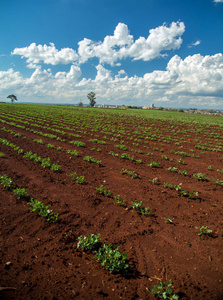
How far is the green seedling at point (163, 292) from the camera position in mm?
2945

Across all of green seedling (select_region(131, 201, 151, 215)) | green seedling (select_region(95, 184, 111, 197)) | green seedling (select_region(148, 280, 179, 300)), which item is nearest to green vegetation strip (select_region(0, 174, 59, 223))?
green seedling (select_region(95, 184, 111, 197))

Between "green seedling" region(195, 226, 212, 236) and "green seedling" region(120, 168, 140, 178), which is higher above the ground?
"green seedling" region(120, 168, 140, 178)

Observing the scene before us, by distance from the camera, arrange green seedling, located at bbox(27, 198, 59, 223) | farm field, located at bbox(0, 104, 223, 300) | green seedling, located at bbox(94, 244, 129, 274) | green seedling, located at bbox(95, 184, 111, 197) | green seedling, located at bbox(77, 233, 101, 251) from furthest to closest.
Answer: green seedling, located at bbox(95, 184, 111, 197), green seedling, located at bbox(27, 198, 59, 223), green seedling, located at bbox(77, 233, 101, 251), green seedling, located at bbox(94, 244, 129, 274), farm field, located at bbox(0, 104, 223, 300)

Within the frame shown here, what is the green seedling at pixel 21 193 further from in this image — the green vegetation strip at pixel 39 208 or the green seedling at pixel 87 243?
the green seedling at pixel 87 243

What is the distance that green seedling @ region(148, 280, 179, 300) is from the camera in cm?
294

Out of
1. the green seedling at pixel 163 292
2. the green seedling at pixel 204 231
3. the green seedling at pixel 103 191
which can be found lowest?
the green seedling at pixel 163 292

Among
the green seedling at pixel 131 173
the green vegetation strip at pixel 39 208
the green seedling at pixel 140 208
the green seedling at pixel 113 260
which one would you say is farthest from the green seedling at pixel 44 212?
the green seedling at pixel 131 173

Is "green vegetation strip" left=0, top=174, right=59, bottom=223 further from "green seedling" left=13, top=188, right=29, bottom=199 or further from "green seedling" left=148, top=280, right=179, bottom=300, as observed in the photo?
"green seedling" left=148, top=280, right=179, bottom=300

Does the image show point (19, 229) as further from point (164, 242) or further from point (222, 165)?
point (222, 165)

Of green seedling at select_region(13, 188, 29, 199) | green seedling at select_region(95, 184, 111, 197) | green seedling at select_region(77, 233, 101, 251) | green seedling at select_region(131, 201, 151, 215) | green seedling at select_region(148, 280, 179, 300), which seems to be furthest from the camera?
green seedling at select_region(95, 184, 111, 197)

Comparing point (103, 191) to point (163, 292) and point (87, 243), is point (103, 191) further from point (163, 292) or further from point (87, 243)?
point (163, 292)

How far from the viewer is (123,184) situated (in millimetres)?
7676

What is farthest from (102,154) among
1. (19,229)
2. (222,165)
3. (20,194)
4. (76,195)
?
(222,165)

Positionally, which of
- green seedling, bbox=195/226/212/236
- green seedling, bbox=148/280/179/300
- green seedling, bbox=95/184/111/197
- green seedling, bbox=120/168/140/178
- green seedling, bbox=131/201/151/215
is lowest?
green seedling, bbox=148/280/179/300
